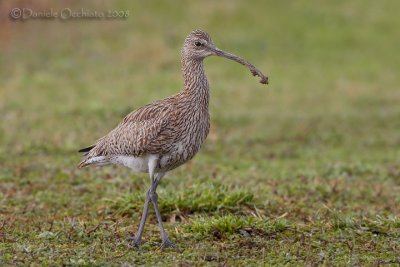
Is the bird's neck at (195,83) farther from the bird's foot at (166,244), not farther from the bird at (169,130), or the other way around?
the bird's foot at (166,244)

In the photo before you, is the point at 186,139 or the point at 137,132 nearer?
the point at 186,139

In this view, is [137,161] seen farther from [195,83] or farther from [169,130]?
[195,83]

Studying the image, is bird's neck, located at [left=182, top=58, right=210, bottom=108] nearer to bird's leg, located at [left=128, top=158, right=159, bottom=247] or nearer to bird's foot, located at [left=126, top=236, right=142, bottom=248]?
bird's leg, located at [left=128, top=158, right=159, bottom=247]

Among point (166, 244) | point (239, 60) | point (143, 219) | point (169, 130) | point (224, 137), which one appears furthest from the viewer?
point (224, 137)

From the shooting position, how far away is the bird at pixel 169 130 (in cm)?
724

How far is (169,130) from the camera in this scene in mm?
7234

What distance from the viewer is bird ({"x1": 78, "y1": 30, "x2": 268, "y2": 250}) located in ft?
23.8

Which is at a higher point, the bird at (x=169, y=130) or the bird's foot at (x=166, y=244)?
the bird at (x=169, y=130)

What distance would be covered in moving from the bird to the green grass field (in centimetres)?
64

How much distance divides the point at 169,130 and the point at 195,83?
567 millimetres

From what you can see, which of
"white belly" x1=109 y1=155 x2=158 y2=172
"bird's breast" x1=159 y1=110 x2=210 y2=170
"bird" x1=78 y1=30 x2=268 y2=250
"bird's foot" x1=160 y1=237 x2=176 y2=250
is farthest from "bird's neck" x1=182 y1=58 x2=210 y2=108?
"bird's foot" x1=160 y1=237 x2=176 y2=250

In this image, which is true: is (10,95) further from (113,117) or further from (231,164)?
(231,164)

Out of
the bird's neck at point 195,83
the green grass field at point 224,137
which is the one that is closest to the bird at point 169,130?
the bird's neck at point 195,83

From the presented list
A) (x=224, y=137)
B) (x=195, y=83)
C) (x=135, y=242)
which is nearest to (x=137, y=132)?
(x=195, y=83)
